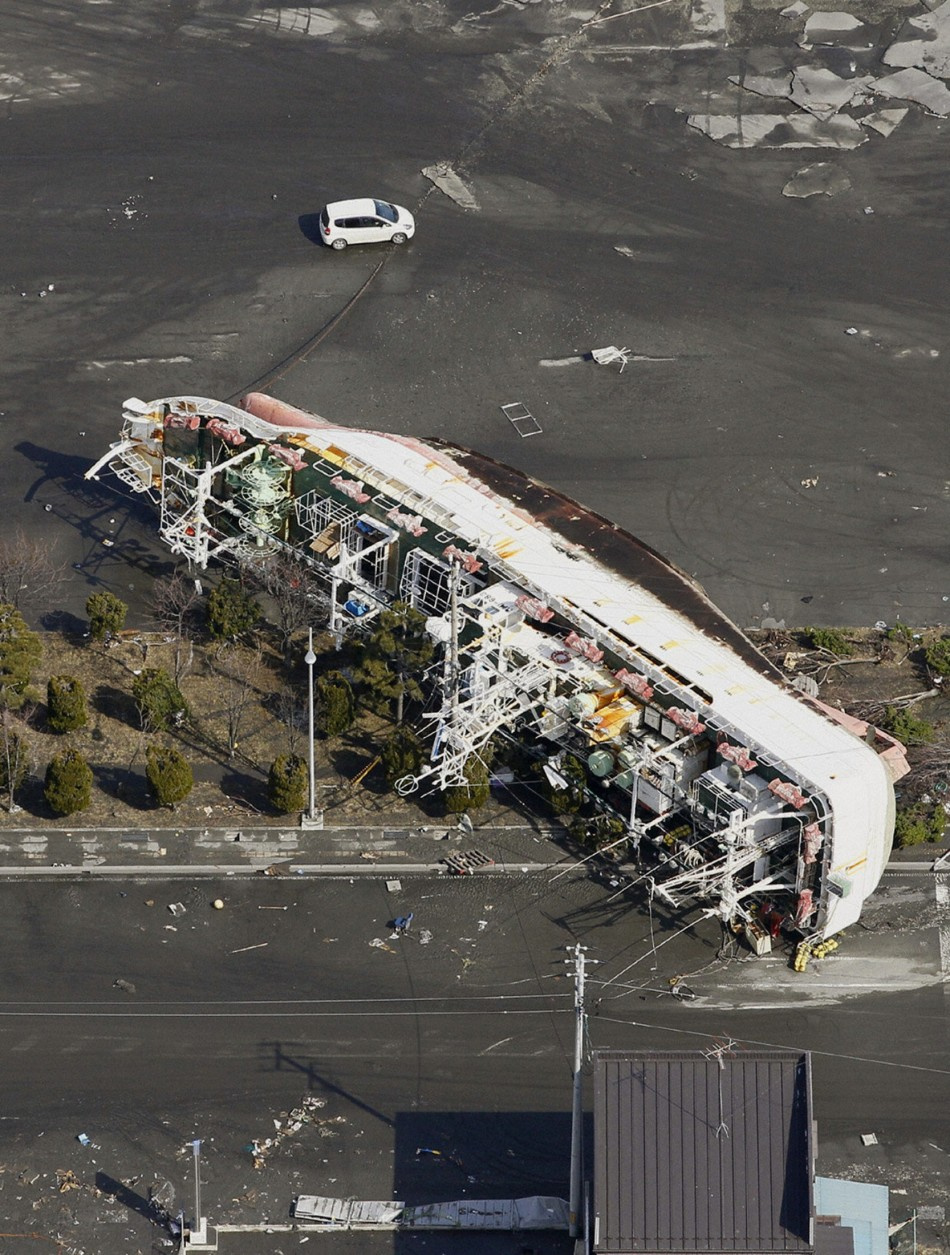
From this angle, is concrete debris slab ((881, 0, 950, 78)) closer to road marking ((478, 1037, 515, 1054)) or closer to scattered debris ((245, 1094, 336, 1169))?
road marking ((478, 1037, 515, 1054))

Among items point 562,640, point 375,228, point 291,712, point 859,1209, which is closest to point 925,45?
point 375,228

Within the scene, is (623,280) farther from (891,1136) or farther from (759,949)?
(891,1136)

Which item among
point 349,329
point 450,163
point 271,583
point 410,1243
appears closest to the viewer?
point 410,1243

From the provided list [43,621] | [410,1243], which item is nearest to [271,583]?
[43,621]

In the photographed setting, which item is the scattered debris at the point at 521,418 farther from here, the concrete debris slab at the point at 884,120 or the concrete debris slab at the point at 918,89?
the concrete debris slab at the point at 918,89

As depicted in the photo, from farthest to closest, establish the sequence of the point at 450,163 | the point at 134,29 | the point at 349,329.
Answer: the point at 134,29 → the point at 450,163 → the point at 349,329

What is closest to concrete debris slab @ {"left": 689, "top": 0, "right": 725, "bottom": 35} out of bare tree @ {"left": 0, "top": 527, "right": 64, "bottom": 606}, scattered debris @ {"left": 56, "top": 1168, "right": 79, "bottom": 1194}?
bare tree @ {"left": 0, "top": 527, "right": 64, "bottom": 606}

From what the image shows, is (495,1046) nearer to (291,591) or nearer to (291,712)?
(291,712)
